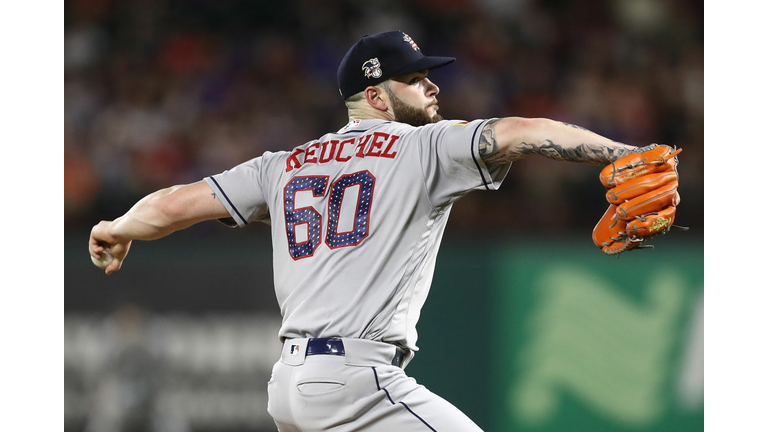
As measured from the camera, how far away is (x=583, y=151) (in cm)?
292

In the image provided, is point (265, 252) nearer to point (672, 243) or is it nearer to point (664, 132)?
point (672, 243)

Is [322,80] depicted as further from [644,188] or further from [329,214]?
[644,188]

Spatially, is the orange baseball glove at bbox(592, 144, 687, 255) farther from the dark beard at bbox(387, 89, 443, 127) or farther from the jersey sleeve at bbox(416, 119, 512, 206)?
the dark beard at bbox(387, 89, 443, 127)

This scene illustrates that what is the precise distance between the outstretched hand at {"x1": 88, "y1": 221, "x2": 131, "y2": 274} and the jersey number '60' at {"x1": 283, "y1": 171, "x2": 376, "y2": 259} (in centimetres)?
92

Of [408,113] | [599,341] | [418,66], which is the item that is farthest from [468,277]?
[418,66]

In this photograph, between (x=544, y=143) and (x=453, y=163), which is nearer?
(x=544, y=143)

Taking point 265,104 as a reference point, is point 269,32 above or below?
above

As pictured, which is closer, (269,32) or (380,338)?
(380,338)

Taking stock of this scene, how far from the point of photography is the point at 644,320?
6930 millimetres

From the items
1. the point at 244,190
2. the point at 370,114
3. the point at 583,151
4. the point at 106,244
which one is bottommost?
the point at 106,244

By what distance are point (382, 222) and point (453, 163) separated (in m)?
0.34

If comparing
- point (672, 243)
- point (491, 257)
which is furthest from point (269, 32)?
point (672, 243)

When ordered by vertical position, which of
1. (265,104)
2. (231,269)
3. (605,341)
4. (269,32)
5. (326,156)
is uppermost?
(269,32)

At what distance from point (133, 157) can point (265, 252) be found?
252cm
